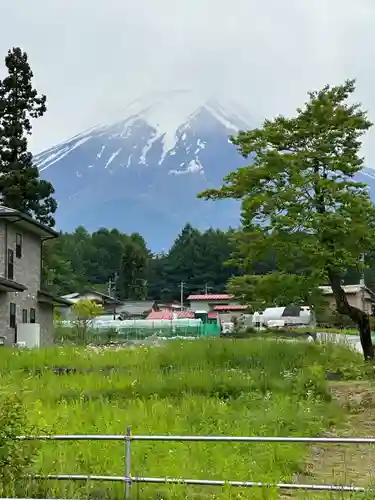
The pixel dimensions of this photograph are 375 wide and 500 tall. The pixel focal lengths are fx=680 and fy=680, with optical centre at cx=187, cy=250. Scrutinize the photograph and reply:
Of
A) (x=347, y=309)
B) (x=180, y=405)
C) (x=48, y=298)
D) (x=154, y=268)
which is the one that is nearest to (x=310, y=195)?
(x=347, y=309)

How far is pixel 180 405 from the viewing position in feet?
37.2

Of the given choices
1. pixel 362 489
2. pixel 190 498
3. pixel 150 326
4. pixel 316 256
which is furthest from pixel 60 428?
pixel 150 326

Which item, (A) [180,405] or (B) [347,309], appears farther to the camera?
(B) [347,309]

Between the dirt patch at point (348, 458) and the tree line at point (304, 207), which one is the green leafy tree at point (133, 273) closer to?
the tree line at point (304, 207)

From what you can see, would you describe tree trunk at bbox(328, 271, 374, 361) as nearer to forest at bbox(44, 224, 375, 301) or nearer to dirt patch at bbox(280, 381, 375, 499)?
dirt patch at bbox(280, 381, 375, 499)

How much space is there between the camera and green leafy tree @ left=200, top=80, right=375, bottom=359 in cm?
1875

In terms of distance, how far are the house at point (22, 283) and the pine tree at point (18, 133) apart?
7.78 m

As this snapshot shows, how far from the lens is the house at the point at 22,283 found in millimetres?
27406

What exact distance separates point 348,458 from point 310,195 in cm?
1181

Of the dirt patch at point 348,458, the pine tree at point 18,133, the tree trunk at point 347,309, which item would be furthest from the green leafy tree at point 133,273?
the dirt patch at point 348,458

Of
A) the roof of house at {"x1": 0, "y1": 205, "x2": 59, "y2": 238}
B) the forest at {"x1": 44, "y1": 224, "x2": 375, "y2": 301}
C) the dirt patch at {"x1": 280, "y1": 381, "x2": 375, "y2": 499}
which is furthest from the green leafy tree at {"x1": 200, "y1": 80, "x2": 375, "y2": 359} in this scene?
the forest at {"x1": 44, "y1": 224, "x2": 375, "y2": 301}

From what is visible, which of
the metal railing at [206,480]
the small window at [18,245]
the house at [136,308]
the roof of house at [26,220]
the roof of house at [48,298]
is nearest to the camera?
the metal railing at [206,480]

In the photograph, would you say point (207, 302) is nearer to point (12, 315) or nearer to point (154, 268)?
point (154, 268)

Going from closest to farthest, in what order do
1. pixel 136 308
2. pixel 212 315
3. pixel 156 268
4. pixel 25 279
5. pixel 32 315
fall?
pixel 25 279 < pixel 32 315 < pixel 136 308 < pixel 212 315 < pixel 156 268
